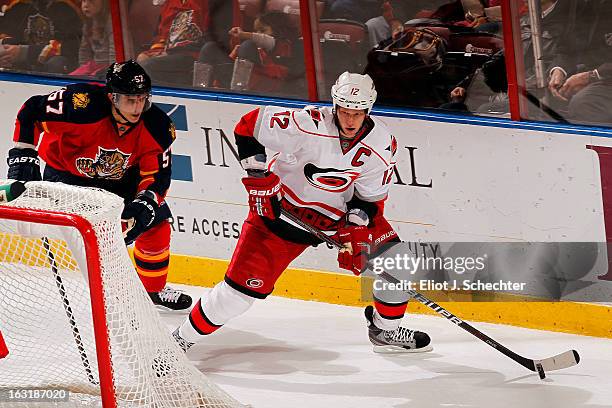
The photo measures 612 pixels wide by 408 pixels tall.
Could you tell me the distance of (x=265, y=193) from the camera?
4.52 m

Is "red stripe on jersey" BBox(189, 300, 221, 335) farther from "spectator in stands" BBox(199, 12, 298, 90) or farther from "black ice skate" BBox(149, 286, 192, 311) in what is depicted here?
"spectator in stands" BBox(199, 12, 298, 90)

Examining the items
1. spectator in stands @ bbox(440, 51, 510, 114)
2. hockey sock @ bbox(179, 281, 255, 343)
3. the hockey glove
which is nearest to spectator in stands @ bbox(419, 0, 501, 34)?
spectator in stands @ bbox(440, 51, 510, 114)

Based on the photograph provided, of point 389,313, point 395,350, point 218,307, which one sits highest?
point 218,307

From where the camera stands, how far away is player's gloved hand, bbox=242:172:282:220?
451 centimetres

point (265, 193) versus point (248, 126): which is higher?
point (248, 126)

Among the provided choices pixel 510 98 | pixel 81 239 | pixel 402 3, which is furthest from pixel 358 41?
pixel 81 239

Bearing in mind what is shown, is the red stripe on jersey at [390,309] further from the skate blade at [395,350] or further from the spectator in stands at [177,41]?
the spectator in stands at [177,41]

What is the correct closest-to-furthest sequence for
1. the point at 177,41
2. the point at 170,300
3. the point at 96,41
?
the point at 170,300, the point at 177,41, the point at 96,41

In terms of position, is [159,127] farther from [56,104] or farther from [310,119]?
[310,119]

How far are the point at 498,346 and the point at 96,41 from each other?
2758 millimetres

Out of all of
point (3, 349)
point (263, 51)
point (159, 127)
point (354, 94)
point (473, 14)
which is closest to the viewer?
point (3, 349)

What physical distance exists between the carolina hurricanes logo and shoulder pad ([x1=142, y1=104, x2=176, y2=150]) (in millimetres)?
619

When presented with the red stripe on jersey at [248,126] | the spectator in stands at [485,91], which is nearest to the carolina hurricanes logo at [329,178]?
the red stripe on jersey at [248,126]

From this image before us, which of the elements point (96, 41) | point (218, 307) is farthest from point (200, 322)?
→ point (96, 41)
